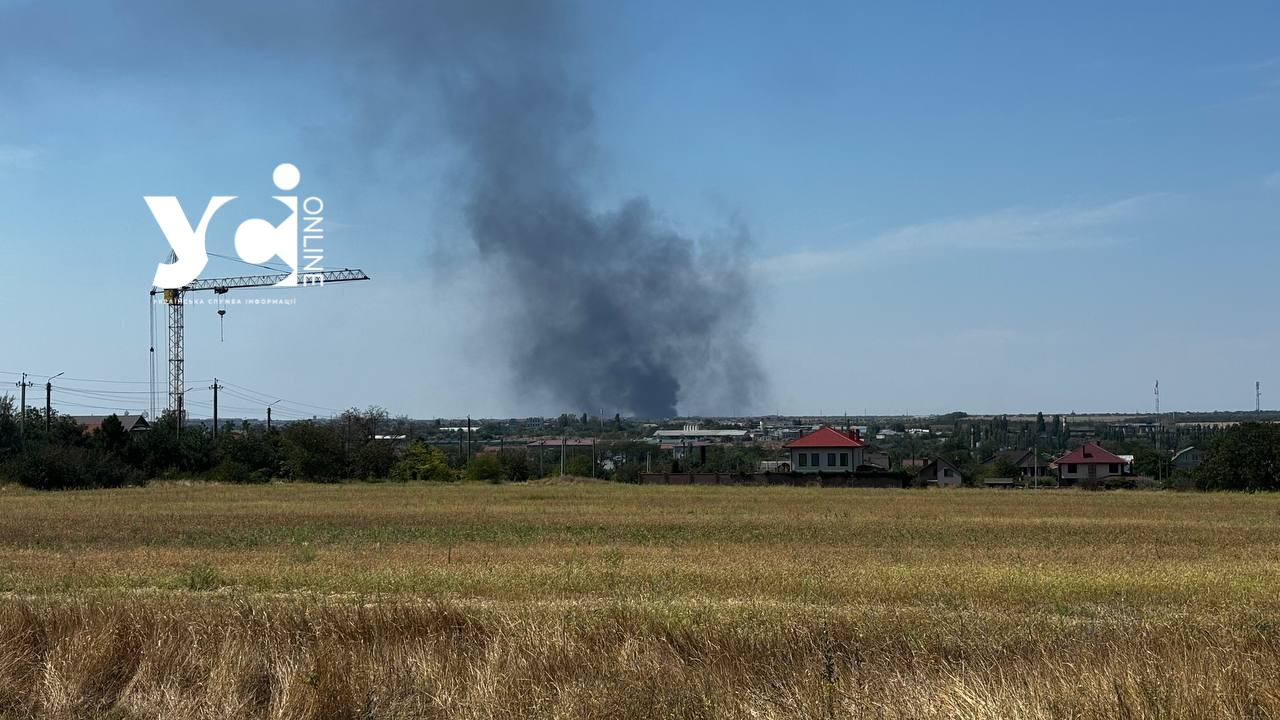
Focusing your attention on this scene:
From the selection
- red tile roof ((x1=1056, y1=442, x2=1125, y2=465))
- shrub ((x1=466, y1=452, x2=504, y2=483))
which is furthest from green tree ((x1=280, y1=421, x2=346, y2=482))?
red tile roof ((x1=1056, y1=442, x2=1125, y2=465))

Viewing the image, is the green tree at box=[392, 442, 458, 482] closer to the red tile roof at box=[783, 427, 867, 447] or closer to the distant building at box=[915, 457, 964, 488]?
the red tile roof at box=[783, 427, 867, 447]

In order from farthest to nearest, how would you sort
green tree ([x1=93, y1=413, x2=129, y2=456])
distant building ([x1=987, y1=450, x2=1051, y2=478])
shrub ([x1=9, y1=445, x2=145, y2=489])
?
distant building ([x1=987, y1=450, x2=1051, y2=478])
green tree ([x1=93, y1=413, x2=129, y2=456])
shrub ([x1=9, y1=445, x2=145, y2=489])

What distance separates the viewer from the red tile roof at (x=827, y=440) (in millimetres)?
118250

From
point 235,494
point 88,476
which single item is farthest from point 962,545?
point 88,476

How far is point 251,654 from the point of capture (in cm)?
1276

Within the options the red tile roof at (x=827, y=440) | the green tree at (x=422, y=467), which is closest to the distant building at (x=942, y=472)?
the red tile roof at (x=827, y=440)

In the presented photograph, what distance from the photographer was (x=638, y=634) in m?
13.1

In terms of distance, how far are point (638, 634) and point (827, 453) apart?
108m

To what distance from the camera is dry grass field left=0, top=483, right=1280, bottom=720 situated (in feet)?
36.1

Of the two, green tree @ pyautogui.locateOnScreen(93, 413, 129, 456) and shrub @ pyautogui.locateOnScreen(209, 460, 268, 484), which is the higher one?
green tree @ pyautogui.locateOnScreen(93, 413, 129, 456)

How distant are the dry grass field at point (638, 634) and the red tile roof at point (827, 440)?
8772 cm

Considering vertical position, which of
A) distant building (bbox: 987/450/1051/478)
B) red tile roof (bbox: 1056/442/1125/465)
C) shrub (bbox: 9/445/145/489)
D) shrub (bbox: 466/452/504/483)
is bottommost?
distant building (bbox: 987/450/1051/478)

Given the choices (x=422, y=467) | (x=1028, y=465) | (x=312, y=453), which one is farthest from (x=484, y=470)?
(x=1028, y=465)

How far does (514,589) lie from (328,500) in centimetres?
4604
